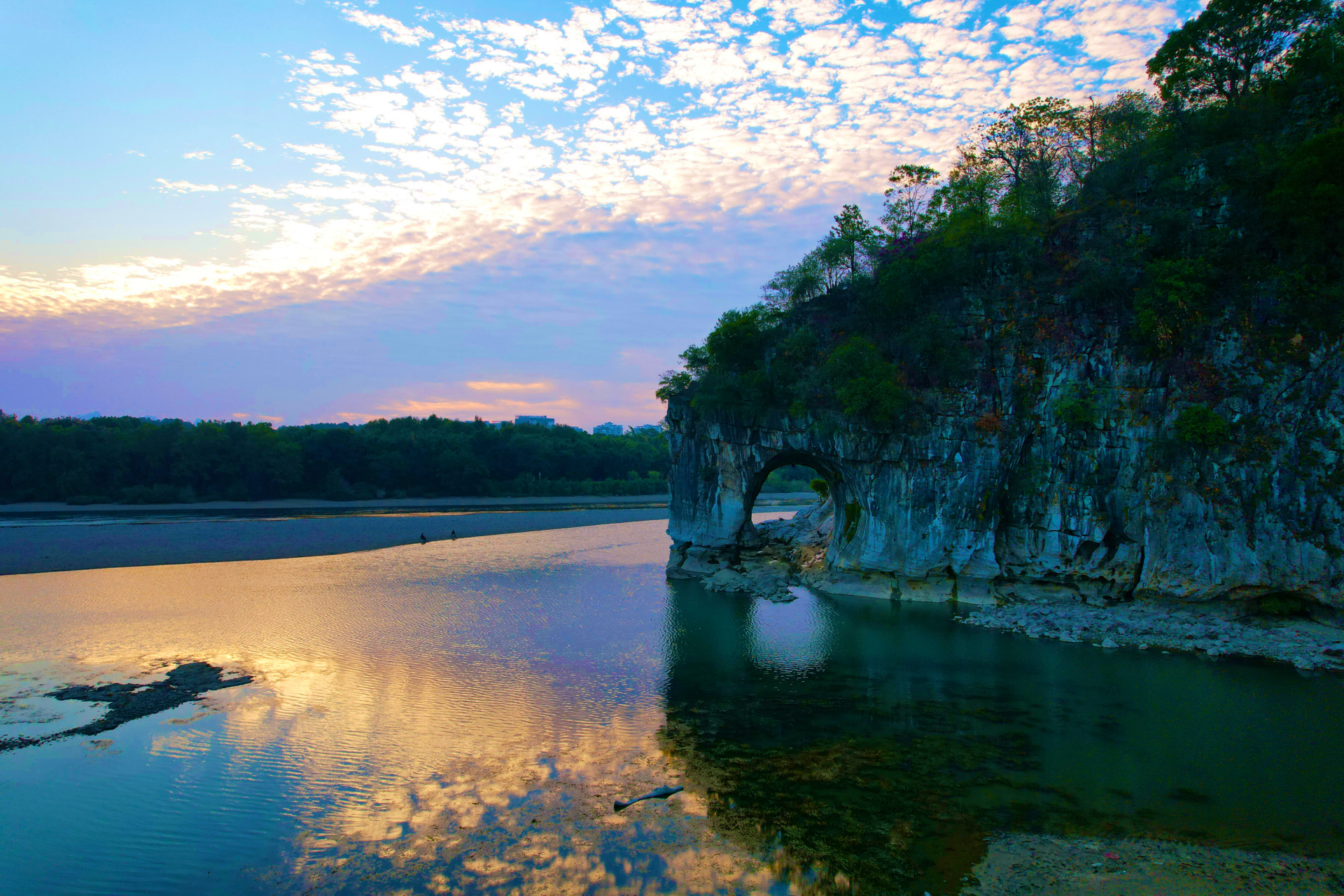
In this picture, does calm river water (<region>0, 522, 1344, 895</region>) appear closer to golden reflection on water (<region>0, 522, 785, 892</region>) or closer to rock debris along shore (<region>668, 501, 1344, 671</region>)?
golden reflection on water (<region>0, 522, 785, 892</region>)

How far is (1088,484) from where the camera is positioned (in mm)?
24688

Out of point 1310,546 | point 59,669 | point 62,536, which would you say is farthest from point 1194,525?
point 62,536

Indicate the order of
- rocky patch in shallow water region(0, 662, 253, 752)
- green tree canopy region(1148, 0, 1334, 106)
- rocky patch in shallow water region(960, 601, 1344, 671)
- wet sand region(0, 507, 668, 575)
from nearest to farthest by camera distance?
rocky patch in shallow water region(0, 662, 253, 752), rocky patch in shallow water region(960, 601, 1344, 671), green tree canopy region(1148, 0, 1334, 106), wet sand region(0, 507, 668, 575)

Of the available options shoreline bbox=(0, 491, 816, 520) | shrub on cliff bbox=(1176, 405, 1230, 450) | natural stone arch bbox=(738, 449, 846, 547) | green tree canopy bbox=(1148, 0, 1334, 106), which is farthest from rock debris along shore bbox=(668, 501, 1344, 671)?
shoreline bbox=(0, 491, 816, 520)

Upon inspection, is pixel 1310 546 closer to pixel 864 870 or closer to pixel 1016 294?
pixel 1016 294

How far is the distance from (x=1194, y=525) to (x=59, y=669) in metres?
33.7

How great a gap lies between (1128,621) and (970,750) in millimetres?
12743

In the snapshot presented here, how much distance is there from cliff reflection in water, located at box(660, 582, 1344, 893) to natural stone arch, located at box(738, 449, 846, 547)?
38.4 feet

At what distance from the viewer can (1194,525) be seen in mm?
22172

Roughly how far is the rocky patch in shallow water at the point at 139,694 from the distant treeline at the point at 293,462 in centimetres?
5827

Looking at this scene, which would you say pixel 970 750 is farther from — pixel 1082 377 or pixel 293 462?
pixel 293 462

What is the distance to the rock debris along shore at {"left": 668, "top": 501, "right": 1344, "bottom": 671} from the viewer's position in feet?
64.0

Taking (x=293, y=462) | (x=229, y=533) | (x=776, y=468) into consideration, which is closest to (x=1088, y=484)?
(x=776, y=468)

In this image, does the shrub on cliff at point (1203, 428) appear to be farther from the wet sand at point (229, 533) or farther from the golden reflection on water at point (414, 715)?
the wet sand at point (229, 533)
